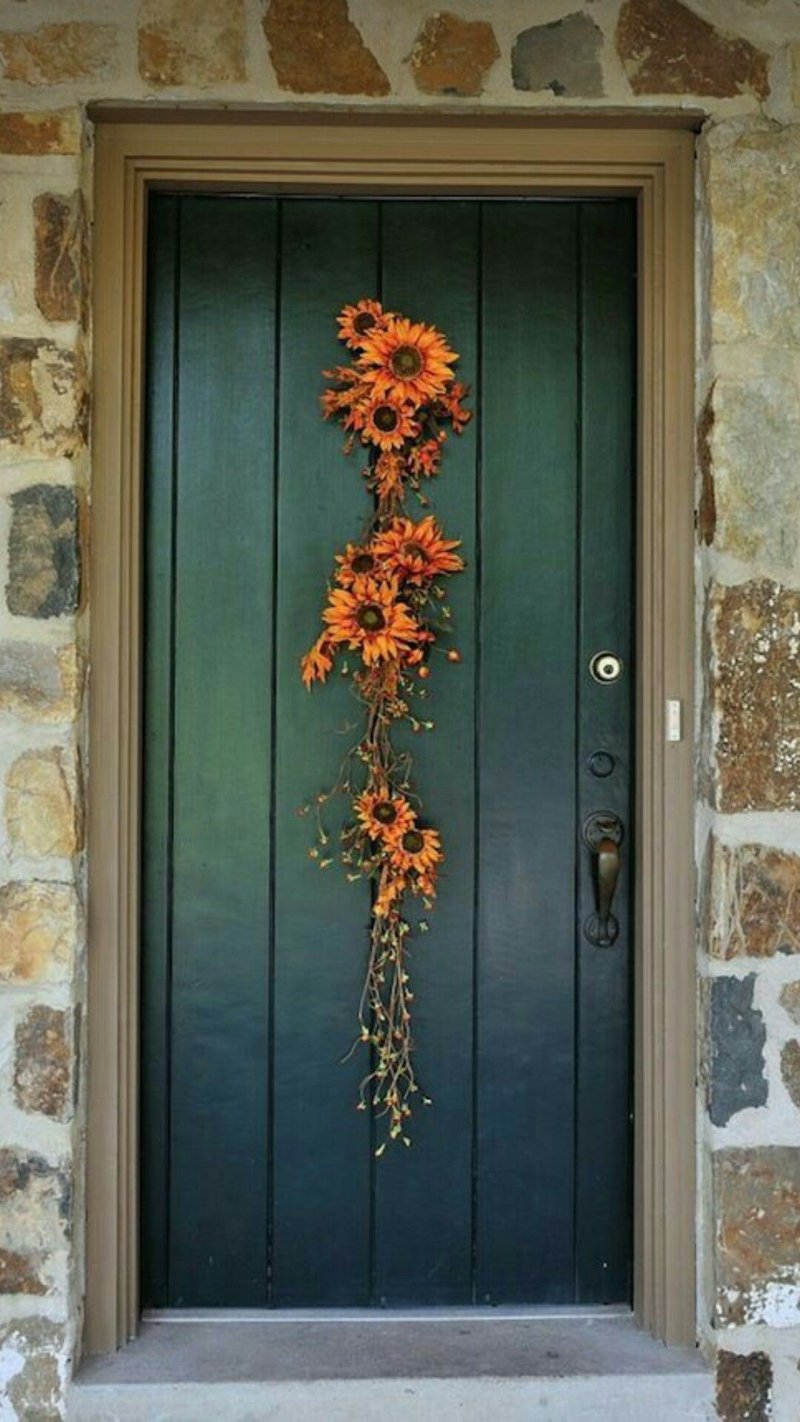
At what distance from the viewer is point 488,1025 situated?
2383 mm

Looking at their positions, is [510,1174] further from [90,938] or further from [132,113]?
[132,113]

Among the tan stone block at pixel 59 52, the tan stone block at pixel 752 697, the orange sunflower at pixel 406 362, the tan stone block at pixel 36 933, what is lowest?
the tan stone block at pixel 36 933

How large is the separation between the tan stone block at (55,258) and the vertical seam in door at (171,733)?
0.25 m

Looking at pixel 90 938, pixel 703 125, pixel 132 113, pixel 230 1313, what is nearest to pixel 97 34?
pixel 132 113

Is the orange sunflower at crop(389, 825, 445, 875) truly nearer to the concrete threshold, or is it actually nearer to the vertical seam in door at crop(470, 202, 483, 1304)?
the vertical seam in door at crop(470, 202, 483, 1304)

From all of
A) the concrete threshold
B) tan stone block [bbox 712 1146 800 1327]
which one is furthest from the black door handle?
the concrete threshold

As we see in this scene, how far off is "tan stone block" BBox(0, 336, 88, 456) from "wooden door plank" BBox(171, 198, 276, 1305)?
0.87 feet

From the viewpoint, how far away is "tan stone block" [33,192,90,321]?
7.06 ft

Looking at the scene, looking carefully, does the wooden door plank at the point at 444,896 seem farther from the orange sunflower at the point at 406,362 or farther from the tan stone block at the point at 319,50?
the tan stone block at the point at 319,50

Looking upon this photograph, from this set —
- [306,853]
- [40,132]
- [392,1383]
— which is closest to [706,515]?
[306,853]

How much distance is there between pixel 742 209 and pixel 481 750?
0.99m

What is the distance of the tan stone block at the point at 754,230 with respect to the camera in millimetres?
2174

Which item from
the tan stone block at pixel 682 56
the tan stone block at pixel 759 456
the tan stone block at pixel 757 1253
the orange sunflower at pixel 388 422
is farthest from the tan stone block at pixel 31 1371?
the tan stone block at pixel 682 56

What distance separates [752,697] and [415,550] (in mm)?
615
